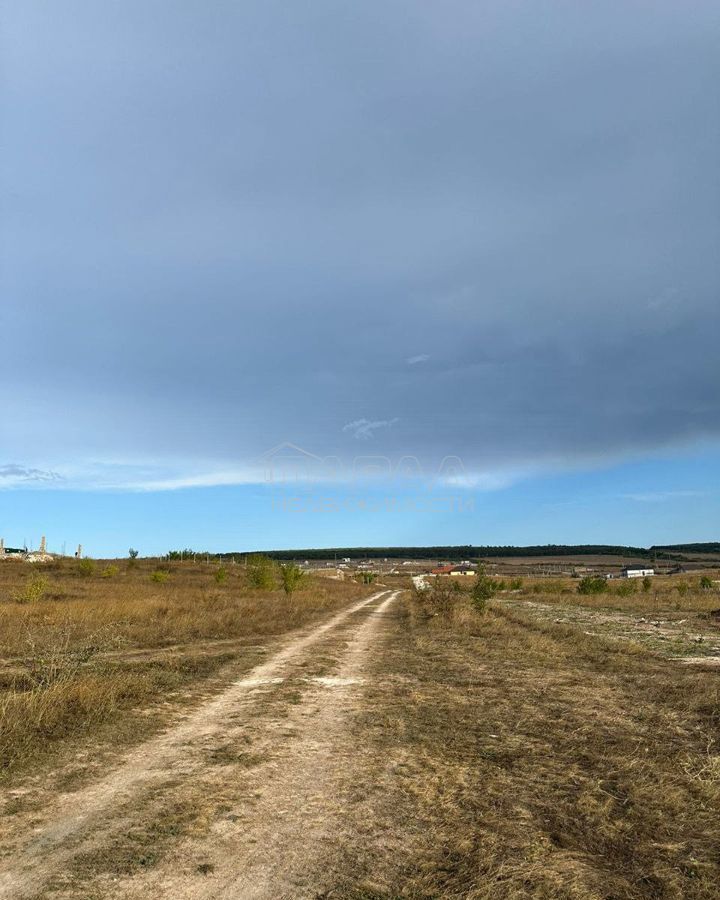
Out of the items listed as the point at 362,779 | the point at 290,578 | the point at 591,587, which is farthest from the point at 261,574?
the point at 362,779

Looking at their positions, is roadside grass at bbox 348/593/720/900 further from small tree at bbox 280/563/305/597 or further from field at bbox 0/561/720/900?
small tree at bbox 280/563/305/597

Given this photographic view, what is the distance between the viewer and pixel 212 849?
477cm

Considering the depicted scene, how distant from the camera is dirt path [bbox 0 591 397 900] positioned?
14.0 feet

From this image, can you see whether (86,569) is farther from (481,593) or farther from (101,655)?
(101,655)

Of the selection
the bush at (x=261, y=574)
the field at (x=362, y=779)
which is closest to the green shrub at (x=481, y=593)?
the field at (x=362, y=779)

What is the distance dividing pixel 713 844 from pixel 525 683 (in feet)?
24.5

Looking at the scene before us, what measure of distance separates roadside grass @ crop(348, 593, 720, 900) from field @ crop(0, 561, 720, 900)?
3 centimetres

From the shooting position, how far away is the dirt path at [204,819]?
4.27 metres

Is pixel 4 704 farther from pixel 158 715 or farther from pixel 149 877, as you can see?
pixel 149 877

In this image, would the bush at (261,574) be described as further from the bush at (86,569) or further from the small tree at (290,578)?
the bush at (86,569)

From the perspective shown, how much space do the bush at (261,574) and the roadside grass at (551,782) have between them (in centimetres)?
3529

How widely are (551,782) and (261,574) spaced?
42689mm

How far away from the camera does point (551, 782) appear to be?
6398 millimetres

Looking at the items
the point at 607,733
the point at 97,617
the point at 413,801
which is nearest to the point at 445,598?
the point at 97,617
